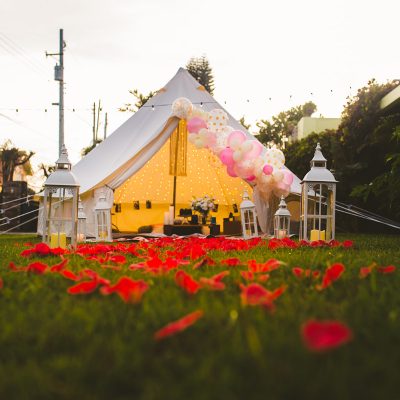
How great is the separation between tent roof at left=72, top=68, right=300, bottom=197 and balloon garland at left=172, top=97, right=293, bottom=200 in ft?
1.09

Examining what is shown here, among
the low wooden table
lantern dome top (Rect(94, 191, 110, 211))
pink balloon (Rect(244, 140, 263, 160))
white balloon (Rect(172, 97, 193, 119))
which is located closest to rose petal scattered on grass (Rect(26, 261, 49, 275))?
lantern dome top (Rect(94, 191, 110, 211))

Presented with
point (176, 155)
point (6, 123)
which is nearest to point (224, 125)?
point (176, 155)

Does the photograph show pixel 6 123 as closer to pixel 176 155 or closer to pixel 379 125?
pixel 176 155

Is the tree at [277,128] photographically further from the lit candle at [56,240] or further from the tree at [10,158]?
the lit candle at [56,240]

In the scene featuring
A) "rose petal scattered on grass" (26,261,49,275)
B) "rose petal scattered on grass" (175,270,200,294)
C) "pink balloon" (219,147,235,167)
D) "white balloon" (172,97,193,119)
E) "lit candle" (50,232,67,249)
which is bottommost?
"lit candle" (50,232,67,249)

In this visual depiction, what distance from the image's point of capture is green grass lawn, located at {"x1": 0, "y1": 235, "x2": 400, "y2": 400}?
2.82 feet

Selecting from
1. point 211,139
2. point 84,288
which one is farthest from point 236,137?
point 84,288

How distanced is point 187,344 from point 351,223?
1061cm

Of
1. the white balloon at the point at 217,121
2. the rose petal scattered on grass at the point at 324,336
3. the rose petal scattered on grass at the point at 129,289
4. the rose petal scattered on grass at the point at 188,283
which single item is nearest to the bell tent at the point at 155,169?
the white balloon at the point at 217,121

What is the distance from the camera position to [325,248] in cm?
392

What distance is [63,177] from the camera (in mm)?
4562

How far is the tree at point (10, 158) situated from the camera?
20516mm

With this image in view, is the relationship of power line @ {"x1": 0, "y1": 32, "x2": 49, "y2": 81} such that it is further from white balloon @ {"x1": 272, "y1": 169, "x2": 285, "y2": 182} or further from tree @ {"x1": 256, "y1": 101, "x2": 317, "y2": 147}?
tree @ {"x1": 256, "y1": 101, "x2": 317, "y2": 147}

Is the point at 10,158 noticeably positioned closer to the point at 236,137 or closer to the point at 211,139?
the point at 211,139
